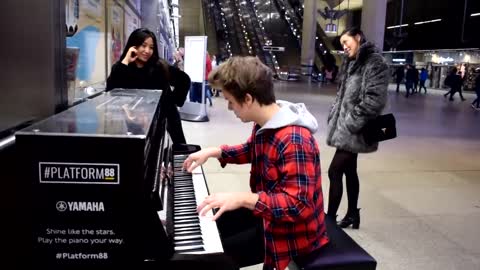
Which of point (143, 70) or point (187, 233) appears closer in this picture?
point (187, 233)

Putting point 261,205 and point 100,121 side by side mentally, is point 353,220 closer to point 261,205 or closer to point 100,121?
point 261,205

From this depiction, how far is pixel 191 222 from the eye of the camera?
65.5 inches

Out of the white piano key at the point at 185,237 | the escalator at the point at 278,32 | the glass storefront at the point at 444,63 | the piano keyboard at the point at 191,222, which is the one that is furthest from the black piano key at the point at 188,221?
the escalator at the point at 278,32

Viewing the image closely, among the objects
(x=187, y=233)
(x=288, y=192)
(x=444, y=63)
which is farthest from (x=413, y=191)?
(x=444, y=63)

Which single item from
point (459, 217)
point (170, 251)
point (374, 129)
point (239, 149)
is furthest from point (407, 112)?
point (170, 251)

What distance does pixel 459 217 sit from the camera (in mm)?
4465

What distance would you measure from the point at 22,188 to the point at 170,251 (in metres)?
0.46

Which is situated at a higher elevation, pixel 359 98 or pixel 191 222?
pixel 359 98

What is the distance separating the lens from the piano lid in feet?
4.29

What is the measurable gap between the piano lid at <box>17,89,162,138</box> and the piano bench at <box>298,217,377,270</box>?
96cm

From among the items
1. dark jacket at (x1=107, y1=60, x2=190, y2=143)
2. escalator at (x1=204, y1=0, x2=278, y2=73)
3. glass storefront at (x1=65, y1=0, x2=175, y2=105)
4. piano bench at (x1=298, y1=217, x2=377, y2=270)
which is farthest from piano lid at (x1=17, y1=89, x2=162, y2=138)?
escalator at (x1=204, y1=0, x2=278, y2=73)

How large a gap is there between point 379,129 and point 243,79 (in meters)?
2.34

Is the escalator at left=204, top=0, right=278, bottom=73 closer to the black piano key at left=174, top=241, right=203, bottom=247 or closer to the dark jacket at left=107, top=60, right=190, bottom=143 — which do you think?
the dark jacket at left=107, top=60, right=190, bottom=143

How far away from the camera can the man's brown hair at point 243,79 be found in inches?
66.5
